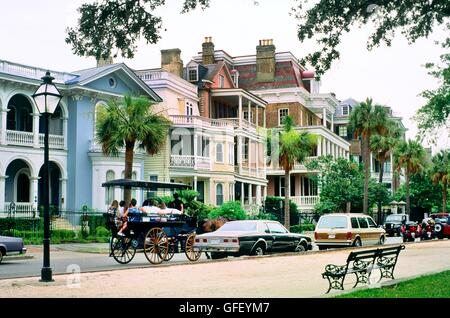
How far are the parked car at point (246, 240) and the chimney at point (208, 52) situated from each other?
136 feet

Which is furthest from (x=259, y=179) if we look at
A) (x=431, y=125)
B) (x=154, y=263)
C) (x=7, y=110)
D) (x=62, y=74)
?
(x=154, y=263)

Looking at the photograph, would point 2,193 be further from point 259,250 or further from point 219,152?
point 219,152

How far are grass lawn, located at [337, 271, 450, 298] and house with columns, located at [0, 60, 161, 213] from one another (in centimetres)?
2651

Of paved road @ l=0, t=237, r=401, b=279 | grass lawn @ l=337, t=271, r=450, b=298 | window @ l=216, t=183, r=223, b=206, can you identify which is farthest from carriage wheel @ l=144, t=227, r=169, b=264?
window @ l=216, t=183, r=223, b=206

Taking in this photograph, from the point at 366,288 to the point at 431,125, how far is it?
46.3 ft

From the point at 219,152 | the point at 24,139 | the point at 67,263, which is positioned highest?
the point at 219,152

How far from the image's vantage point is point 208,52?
65.1 meters

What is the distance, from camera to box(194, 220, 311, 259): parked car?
22.3 m

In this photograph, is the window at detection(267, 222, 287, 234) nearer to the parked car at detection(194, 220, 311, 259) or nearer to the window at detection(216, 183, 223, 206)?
the parked car at detection(194, 220, 311, 259)

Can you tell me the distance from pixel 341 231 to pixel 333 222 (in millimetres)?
790

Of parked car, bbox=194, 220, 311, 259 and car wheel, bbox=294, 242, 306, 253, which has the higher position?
parked car, bbox=194, 220, 311, 259

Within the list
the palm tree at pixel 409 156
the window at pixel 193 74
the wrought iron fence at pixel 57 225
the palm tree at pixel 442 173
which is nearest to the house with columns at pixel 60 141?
the wrought iron fence at pixel 57 225

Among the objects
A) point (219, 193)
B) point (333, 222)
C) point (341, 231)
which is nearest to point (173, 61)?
point (219, 193)

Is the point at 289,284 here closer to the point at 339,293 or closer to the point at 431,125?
the point at 339,293
